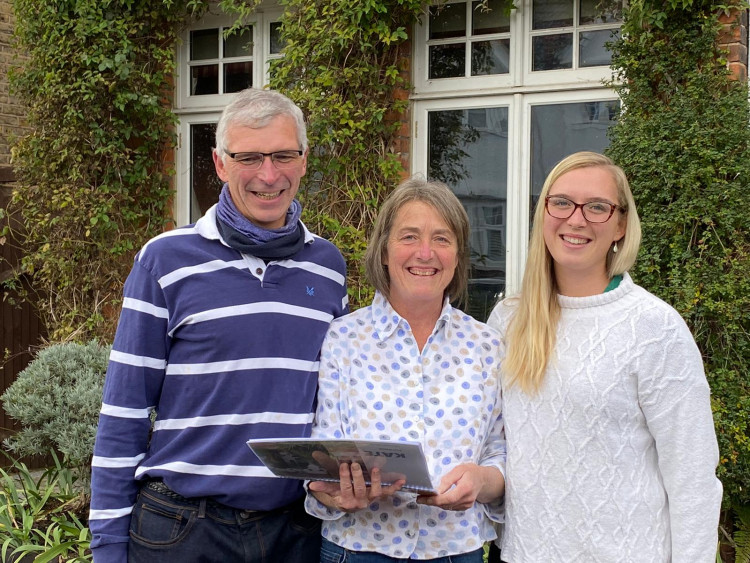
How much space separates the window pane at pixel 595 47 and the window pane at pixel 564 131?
268mm

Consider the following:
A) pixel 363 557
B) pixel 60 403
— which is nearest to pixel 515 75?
pixel 60 403

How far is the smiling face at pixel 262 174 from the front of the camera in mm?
2387

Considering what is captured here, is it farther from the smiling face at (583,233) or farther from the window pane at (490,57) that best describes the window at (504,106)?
the smiling face at (583,233)

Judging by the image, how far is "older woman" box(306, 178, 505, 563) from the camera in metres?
2.27

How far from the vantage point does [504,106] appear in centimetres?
554

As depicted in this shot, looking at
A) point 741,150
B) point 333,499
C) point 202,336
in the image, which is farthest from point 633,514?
point 741,150

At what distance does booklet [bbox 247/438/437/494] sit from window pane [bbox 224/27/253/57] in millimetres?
4920

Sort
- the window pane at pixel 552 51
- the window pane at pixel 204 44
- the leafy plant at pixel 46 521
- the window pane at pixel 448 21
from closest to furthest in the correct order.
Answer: the leafy plant at pixel 46 521 → the window pane at pixel 552 51 → the window pane at pixel 448 21 → the window pane at pixel 204 44

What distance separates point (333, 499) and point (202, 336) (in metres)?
0.59

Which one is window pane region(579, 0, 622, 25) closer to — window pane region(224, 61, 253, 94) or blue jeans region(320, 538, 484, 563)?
window pane region(224, 61, 253, 94)

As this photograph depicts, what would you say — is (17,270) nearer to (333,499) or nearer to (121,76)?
(121,76)

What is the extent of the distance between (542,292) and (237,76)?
15.7ft

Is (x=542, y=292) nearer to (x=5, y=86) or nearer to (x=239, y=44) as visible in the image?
(x=239, y=44)

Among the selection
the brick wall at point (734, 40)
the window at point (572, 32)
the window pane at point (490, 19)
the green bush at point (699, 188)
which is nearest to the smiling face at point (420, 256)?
the green bush at point (699, 188)
